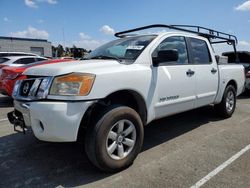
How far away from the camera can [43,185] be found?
9.41 ft

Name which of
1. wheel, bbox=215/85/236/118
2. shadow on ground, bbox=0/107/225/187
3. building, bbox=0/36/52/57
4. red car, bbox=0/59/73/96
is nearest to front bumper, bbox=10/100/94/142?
shadow on ground, bbox=0/107/225/187

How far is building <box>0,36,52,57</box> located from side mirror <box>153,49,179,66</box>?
3560 centimetres

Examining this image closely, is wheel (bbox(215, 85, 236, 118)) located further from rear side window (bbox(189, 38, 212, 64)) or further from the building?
the building

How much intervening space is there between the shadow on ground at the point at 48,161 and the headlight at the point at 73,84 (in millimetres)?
1023

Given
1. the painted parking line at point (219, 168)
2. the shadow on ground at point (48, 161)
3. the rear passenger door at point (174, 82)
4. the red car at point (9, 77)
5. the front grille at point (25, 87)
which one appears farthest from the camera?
the red car at point (9, 77)

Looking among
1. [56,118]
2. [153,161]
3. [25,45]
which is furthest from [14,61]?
[25,45]

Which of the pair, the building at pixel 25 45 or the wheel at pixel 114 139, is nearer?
the wheel at pixel 114 139

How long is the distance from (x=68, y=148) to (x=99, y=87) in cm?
147

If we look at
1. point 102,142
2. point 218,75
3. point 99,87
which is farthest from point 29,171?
point 218,75

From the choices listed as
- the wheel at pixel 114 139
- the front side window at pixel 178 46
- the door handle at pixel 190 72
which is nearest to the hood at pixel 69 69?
the wheel at pixel 114 139

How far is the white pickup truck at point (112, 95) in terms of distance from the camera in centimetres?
281

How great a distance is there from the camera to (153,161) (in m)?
3.46

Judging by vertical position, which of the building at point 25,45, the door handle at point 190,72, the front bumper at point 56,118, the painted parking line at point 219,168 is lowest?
the painted parking line at point 219,168

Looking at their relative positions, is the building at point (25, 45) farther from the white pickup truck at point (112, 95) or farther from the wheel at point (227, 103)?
the white pickup truck at point (112, 95)
